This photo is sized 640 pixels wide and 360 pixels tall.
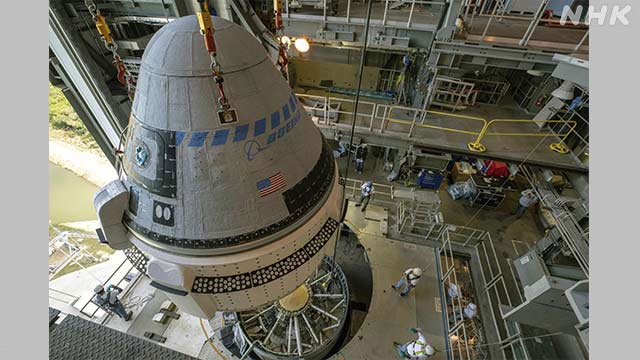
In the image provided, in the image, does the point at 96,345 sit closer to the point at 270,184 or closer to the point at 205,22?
the point at 270,184

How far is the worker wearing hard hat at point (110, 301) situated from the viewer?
5.90m

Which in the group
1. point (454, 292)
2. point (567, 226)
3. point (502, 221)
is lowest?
point (502, 221)

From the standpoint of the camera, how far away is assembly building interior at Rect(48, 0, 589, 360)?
2.92 metres

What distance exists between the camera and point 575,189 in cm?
899

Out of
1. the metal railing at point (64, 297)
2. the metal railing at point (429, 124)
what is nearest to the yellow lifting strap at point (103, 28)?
the metal railing at point (429, 124)

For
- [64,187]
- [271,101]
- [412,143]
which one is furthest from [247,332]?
[64,187]

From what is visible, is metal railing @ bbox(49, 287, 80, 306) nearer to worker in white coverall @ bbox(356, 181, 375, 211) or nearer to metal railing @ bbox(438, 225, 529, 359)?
worker in white coverall @ bbox(356, 181, 375, 211)

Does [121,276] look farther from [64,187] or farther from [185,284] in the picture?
[64,187]

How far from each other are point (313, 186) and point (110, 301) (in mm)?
5852

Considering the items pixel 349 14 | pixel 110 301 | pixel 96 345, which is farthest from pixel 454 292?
pixel 349 14

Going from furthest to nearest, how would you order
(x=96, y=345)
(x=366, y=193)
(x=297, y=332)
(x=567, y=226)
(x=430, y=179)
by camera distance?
(x=430, y=179)
(x=366, y=193)
(x=567, y=226)
(x=297, y=332)
(x=96, y=345)

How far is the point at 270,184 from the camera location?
3061mm

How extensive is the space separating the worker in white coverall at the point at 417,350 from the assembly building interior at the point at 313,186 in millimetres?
41

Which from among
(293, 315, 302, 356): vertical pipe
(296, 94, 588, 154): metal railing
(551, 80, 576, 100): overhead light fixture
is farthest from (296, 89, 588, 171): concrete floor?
(293, 315, 302, 356): vertical pipe
